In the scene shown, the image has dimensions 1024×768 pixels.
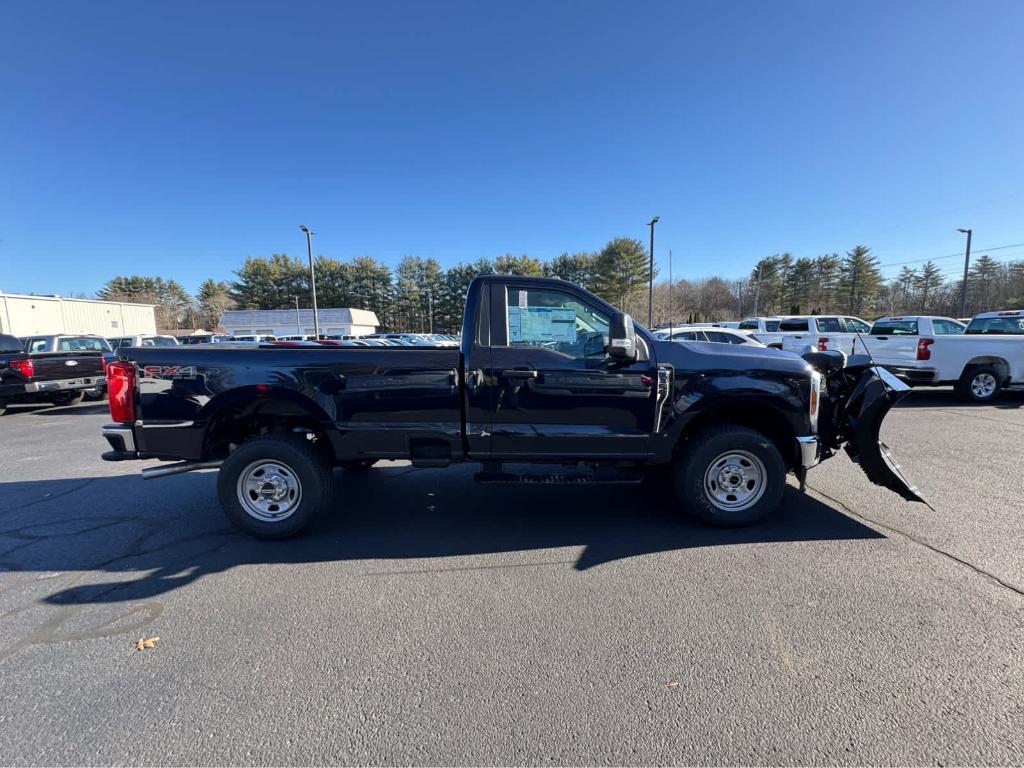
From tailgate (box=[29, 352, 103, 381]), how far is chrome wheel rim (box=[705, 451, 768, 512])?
14.0m

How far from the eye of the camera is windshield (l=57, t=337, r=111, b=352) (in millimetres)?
12305

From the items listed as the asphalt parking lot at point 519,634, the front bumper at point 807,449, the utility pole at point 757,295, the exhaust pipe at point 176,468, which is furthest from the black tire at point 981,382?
the utility pole at point 757,295

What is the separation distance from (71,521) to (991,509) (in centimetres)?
834

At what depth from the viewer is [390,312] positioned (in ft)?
230

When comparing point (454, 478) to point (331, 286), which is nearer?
point (454, 478)

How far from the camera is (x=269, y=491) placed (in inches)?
152

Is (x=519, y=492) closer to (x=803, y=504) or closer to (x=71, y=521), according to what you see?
(x=803, y=504)

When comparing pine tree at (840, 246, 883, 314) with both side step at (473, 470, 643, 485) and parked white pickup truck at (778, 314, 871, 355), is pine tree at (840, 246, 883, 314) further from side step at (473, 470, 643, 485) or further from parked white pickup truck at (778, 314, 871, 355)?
side step at (473, 470, 643, 485)

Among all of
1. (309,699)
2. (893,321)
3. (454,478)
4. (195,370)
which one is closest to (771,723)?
(309,699)

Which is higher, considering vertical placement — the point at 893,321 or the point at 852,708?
the point at 893,321

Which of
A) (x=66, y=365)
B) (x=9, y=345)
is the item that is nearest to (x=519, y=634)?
(x=66, y=365)

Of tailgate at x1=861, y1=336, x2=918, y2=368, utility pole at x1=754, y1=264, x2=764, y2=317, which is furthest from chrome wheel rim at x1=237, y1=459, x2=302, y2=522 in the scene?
utility pole at x1=754, y1=264, x2=764, y2=317

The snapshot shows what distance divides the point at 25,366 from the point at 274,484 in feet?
36.1

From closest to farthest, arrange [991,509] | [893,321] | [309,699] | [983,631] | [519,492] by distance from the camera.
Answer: [309,699] → [983,631] → [991,509] → [519,492] → [893,321]
